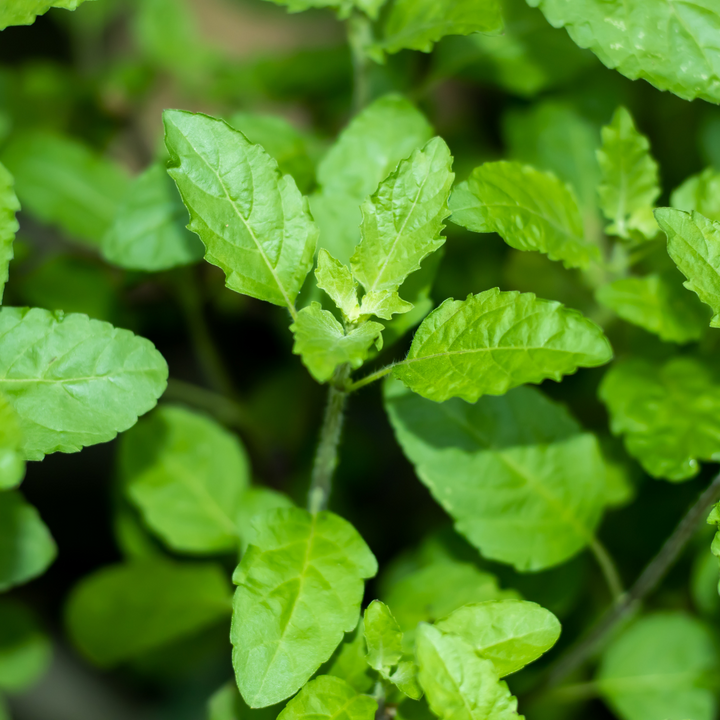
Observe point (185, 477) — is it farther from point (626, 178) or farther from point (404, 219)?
point (626, 178)

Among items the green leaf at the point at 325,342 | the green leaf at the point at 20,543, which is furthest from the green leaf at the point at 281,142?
the green leaf at the point at 20,543

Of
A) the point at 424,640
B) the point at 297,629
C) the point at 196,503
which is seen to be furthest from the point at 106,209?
the point at 424,640

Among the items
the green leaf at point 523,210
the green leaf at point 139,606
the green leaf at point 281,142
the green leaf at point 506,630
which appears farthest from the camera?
the green leaf at point 139,606

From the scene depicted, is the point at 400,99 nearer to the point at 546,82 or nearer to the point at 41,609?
the point at 546,82

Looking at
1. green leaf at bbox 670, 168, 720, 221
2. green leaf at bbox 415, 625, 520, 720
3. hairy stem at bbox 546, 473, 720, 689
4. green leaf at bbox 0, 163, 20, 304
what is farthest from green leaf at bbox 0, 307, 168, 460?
green leaf at bbox 670, 168, 720, 221

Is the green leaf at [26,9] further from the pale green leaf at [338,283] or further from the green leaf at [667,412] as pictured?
the green leaf at [667,412]

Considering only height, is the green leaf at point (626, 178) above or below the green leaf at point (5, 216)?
above

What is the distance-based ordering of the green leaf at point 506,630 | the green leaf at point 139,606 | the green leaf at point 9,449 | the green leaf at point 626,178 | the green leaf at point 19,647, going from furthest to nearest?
the green leaf at point 19,647 < the green leaf at point 139,606 < the green leaf at point 626,178 < the green leaf at point 506,630 < the green leaf at point 9,449
